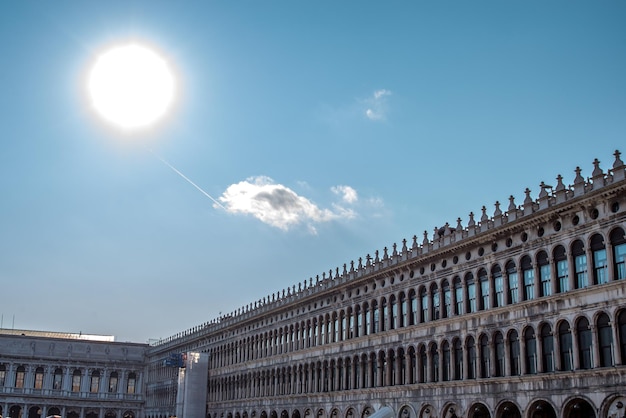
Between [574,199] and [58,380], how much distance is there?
266 ft

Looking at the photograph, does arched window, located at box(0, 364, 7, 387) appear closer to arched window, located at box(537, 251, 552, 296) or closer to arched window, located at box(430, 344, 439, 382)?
arched window, located at box(430, 344, 439, 382)

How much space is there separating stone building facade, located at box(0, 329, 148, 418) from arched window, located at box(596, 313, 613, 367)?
263ft

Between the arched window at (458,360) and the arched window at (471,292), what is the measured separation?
6.92 feet

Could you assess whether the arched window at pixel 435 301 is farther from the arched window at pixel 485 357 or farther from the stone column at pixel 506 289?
the stone column at pixel 506 289

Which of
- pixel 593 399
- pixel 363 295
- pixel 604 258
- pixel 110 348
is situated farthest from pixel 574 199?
pixel 110 348

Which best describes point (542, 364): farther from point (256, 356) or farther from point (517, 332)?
point (256, 356)

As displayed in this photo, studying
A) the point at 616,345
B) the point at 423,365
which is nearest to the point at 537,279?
the point at 616,345

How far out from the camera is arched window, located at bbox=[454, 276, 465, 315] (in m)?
42.6

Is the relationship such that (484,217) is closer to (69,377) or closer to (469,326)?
(469,326)

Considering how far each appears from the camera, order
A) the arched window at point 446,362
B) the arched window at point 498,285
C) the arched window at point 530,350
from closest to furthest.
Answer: the arched window at point 530,350, the arched window at point 498,285, the arched window at point 446,362

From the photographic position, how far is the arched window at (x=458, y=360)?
41.8 metres

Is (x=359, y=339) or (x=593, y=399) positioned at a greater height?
(x=359, y=339)

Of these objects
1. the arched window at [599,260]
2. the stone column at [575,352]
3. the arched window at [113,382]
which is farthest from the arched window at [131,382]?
the arched window at [599,260]

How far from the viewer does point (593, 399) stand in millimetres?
32594
